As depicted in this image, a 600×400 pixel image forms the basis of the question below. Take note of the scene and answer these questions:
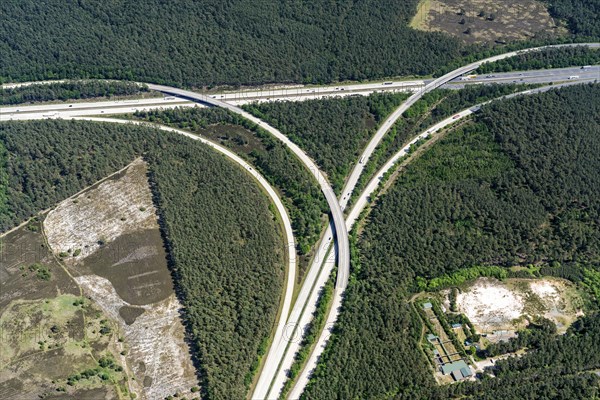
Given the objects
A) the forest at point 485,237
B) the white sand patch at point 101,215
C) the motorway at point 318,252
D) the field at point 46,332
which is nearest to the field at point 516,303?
the forest at point 485,237

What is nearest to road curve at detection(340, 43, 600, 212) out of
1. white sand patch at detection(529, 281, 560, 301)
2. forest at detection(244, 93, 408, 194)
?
forest at detection(244, 93, 408, 194)

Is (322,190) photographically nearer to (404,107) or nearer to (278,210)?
(278,210)

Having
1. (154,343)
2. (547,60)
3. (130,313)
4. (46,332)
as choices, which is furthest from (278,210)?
(547,60)

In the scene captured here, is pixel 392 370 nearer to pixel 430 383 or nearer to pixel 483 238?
pixel 430 383

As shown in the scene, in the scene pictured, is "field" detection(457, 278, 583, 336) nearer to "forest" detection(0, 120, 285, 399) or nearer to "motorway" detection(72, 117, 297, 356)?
"motorway" detection(72, 117, 297, 356)

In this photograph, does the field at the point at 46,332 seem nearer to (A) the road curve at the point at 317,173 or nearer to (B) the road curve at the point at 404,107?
(A) the road curve at the point at 317,173

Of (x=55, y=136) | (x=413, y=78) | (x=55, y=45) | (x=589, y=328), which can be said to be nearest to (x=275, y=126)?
(x=413, y=78)
